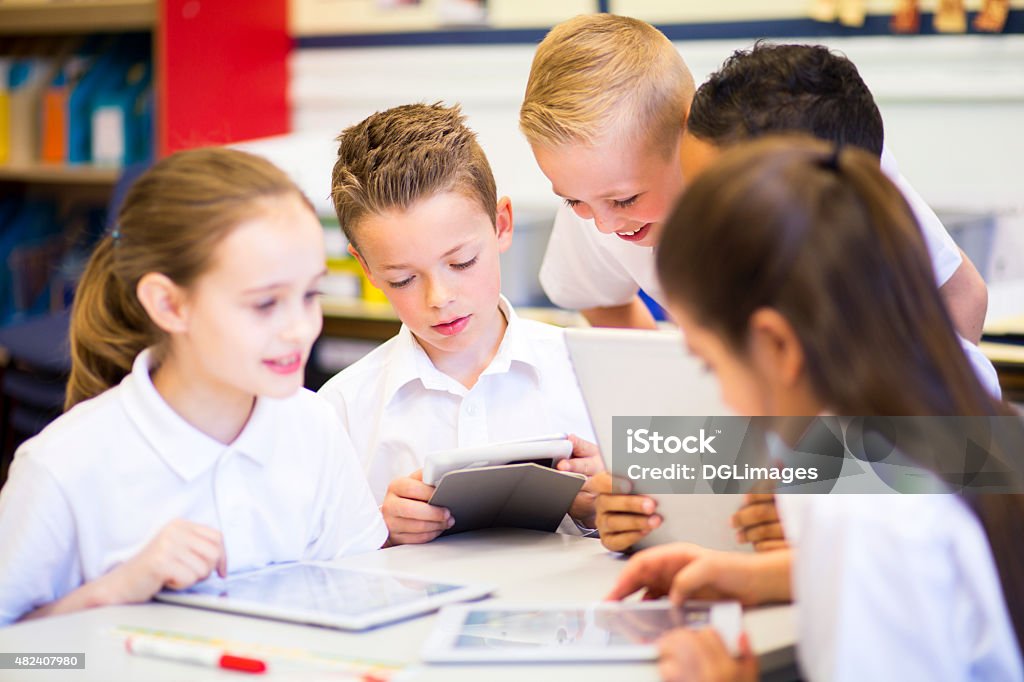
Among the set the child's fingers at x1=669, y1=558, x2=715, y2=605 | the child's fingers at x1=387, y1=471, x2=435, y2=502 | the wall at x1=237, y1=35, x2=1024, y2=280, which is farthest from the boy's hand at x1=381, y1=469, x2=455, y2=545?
the wall at x1=237, y1=35, x2=1024, y2=280

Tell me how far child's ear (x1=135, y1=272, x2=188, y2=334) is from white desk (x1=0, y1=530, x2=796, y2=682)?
0.29 metres

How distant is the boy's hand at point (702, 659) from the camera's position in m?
0.93

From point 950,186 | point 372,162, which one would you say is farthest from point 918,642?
point 950,186

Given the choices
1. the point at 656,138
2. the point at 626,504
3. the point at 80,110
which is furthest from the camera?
the point at 80,110

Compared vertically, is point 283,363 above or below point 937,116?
below

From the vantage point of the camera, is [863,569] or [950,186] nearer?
[863,569]

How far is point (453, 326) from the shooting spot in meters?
1.63

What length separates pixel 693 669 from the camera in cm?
93

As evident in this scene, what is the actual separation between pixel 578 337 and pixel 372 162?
1.81 ft

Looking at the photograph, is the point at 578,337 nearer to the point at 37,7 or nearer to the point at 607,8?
the point at 607,8

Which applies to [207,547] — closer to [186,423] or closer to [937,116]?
[186,423]

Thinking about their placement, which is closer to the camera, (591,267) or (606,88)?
(606,88)

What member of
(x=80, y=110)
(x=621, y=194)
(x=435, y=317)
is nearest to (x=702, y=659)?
(x=435, y=317)

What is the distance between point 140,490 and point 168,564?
0.10 meters
